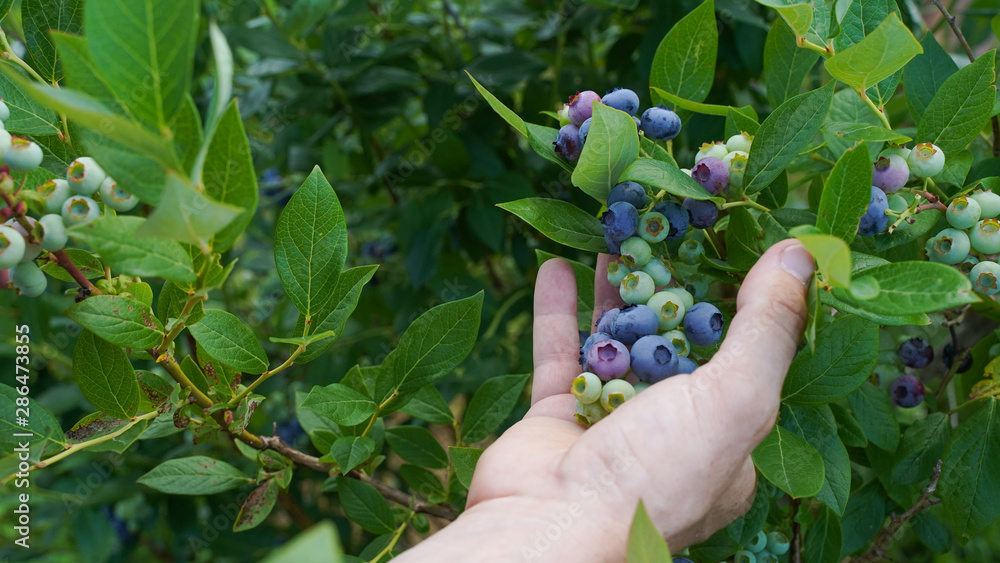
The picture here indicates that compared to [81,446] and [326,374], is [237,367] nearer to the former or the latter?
[81,446]

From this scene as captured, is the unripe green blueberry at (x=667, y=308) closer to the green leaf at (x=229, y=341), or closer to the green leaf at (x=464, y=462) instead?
the green leaf at (x=464, y=462)

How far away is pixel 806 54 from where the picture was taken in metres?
1.03

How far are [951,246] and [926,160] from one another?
0.11 meters

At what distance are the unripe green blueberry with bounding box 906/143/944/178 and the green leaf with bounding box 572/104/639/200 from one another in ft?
1.22

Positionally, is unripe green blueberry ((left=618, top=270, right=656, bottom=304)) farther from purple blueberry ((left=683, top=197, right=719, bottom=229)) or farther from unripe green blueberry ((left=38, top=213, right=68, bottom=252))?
unripe green blueberry ((left=38, top=213, right=68, bottom=252))

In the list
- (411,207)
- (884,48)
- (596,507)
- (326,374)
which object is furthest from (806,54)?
(326,374)

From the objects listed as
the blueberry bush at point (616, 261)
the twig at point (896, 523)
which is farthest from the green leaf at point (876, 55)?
the twig at point (896, 523)

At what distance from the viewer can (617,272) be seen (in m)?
0.88

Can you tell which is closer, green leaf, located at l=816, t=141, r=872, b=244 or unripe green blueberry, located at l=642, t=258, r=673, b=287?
green leaf, located at l=816, t=141, r=872, b=244

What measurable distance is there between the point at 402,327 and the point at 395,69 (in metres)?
0.69

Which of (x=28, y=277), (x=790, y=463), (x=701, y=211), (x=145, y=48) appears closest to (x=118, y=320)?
(x=28, y=277)

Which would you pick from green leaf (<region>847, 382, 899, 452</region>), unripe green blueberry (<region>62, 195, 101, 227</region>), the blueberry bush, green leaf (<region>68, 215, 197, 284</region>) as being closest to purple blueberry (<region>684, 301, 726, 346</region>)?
the blueberry bush

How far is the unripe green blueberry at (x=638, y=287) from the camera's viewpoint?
836mm

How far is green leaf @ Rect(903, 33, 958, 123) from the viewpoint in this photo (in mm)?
1036
